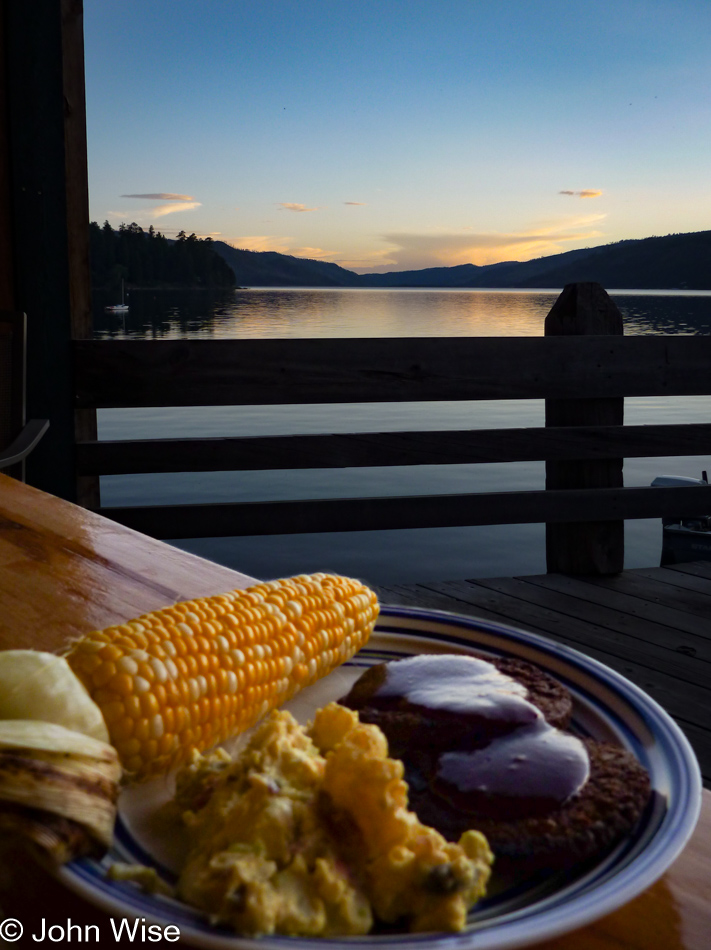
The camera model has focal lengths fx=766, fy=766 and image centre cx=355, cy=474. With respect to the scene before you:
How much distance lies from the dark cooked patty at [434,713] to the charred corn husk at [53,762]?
20cm

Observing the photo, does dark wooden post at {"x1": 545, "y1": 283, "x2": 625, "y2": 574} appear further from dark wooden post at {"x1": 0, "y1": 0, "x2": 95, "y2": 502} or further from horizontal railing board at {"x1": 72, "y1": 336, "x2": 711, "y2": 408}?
dark wooden post at {"x1": 0, "y1": 0, "x2": 95, "y2": 502}

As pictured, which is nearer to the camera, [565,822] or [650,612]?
[565,822]

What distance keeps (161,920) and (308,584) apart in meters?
0.46

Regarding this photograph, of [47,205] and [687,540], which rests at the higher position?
[47,205]

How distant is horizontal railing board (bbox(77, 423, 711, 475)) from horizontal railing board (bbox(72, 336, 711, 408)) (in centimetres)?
19

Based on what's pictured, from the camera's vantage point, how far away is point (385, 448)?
3.68 meters

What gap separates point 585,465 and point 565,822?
11.8ft

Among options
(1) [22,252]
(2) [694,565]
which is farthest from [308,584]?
(2) [694,565]

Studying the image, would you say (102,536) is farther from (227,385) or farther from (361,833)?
(227,385)

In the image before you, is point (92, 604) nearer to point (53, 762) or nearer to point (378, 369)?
point (53, 762)

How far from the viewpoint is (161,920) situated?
0.40 m

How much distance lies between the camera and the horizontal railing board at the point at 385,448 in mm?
3582

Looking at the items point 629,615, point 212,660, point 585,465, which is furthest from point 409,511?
point 212,660

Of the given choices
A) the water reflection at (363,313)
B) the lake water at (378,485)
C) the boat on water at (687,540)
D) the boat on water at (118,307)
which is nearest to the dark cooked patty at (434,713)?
the lake water at (378,485)
